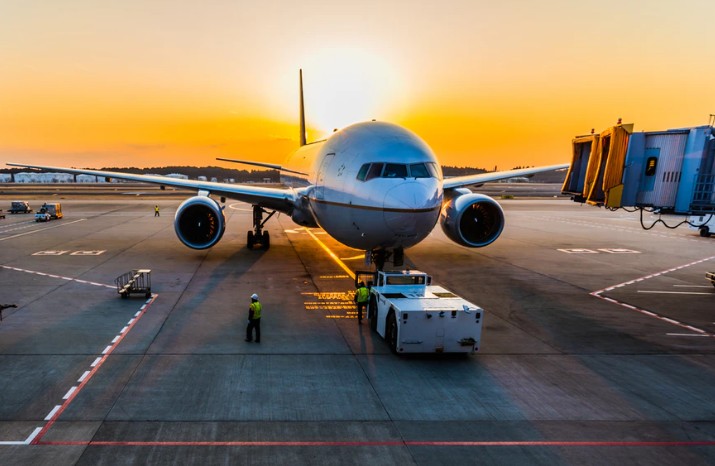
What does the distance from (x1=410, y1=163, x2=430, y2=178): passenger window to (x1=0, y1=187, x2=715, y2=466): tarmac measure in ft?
16.9

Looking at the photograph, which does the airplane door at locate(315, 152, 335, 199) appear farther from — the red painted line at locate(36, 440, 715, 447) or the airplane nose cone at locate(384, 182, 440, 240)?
the red painted line at locate(36, 440, 715, 447)

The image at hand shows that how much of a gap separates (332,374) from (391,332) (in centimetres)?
243

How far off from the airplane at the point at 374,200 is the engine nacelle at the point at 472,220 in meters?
0.04

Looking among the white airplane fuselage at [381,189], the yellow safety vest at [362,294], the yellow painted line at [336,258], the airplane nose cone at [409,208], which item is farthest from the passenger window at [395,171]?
the yellow painted line at [336,258]

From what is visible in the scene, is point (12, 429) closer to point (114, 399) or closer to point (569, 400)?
point (114, 399)

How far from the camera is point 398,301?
12422 millimetres

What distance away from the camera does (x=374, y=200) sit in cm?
1423

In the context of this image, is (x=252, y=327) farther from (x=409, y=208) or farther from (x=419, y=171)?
(x=419, y=171)

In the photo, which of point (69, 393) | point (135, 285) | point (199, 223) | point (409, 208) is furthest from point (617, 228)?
point (69, 393)

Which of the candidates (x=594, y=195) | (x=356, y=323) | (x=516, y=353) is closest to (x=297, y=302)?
(x=356, y=323)

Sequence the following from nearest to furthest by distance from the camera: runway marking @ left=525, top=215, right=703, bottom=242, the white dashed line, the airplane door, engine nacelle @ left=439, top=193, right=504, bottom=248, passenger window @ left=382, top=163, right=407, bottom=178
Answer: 1. the white dashed line
2. passenger window @ left=382, top=163, right=407, bottom=178
3. the airplane door
4. engine nacelle @ left=439, top=193, right=504, bottom=248
5. runway marking @ left=525, top=215, right=703, bottom=242

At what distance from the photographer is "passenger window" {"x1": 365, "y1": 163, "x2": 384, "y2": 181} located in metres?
14.6

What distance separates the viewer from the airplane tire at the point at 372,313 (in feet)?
45.3

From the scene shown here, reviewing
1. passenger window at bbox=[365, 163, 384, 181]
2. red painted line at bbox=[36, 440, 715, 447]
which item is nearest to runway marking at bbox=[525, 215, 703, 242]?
passenger window at bbox=[365, 163, 384, 181]
